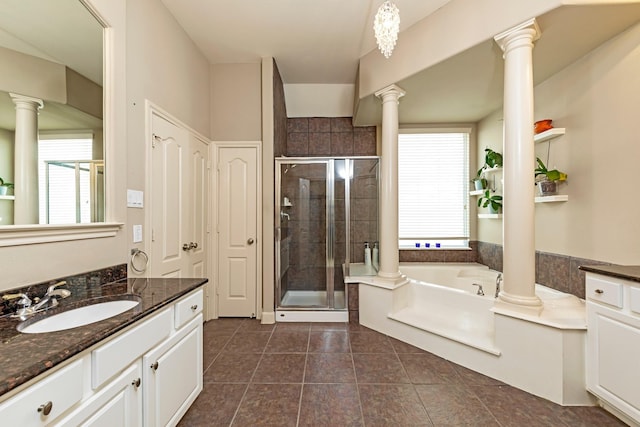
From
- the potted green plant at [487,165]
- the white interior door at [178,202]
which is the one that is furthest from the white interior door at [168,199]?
the potted green plant at [487,165]

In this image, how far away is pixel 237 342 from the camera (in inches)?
102

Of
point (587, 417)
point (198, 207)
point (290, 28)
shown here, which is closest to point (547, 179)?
point (587, 417)

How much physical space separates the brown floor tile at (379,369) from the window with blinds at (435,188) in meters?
1.84

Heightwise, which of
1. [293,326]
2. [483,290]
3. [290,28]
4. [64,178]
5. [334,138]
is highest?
[290,28]

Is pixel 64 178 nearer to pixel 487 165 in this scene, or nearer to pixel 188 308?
pixel 188 308

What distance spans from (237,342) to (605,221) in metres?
3.15

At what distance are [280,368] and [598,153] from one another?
2.94 metres

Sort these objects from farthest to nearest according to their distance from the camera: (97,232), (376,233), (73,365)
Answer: (376,233), (97,232), (73,365)

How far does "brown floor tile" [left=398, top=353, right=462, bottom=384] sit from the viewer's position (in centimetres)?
199

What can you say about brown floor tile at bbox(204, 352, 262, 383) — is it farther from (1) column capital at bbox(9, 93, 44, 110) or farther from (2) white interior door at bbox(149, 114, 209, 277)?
(1) column capital at bbox(9, 93, 44, 110)

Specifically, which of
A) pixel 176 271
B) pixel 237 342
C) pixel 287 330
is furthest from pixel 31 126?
pixel 287 330

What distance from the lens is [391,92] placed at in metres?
2.80

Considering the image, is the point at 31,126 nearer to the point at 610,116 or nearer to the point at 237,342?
the point at 237,342

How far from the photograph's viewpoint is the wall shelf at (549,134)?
2.32 meters
